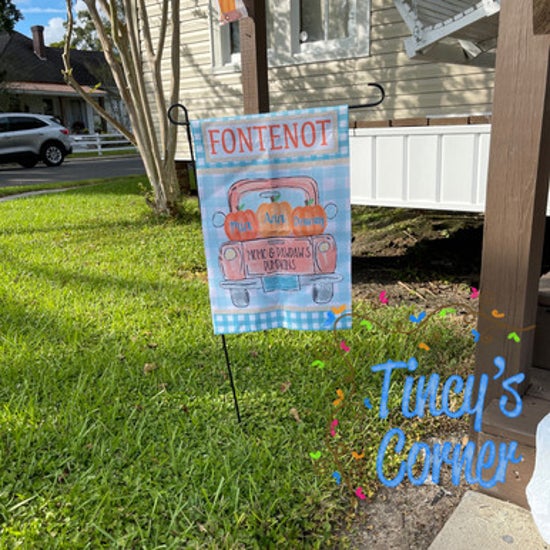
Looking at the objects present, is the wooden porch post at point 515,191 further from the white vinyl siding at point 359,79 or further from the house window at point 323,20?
the house window at point 323,20

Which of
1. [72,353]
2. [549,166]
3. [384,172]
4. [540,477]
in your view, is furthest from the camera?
[384,172]

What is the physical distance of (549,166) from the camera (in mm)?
1702

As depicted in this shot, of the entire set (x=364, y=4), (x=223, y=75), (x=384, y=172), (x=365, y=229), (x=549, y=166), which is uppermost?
(x=364, y=4)

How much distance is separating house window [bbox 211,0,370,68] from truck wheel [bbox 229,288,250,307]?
486cm

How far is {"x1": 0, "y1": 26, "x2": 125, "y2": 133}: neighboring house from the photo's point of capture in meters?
30.4

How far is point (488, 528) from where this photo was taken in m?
1.69

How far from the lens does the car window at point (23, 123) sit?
1659cm

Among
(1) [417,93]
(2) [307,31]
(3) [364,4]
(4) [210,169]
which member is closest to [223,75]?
(2) [307,31]

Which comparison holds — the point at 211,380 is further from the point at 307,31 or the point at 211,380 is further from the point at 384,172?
the point at 307,31

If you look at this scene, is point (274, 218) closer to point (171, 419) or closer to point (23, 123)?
point (171, 419)

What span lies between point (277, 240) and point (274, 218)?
0.08 m

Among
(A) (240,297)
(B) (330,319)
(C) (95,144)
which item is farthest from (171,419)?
(C) (95,144)

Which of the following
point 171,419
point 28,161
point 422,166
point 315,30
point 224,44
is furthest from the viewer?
point 28,161

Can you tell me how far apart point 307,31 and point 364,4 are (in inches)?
35.8
